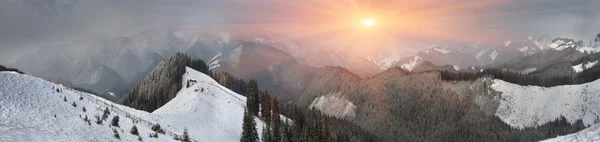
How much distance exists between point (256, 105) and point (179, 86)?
73.2m

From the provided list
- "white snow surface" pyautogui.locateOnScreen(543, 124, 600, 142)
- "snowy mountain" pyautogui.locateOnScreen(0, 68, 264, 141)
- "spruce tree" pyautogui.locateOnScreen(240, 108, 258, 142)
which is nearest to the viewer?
"white snow surface" pyautogui.locateOnScreen(543, 124, 600, 142)

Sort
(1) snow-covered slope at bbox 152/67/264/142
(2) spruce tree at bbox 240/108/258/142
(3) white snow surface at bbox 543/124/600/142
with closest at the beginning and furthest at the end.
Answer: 1. (3) white snow surface at bbox 543/124/600/142
2. (1) snow-covered slope at bbox 152/67/264/142
3. (2) spruce tree at bbox 240/108/258/142

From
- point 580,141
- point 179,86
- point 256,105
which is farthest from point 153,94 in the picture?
point 580,141

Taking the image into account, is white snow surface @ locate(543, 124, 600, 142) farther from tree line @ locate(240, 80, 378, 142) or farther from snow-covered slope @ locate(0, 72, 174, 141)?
tree line @ locate(240, 80, 378, 142)

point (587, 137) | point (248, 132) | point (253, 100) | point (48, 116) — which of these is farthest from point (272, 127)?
point (587, 137)

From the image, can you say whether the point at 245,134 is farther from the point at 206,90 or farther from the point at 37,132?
the point at 37,132

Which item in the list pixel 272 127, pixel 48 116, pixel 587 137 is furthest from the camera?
pixel 272 127

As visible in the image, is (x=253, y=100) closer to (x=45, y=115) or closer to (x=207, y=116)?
(x=207, y=116)

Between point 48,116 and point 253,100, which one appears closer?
point 48,116

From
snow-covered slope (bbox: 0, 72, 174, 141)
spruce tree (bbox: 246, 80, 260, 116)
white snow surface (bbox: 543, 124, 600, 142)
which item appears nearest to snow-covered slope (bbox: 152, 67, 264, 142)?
spruce tree (bbox: 246, 80, 260, 116)

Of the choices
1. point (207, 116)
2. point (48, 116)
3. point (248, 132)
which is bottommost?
point (248, 132)

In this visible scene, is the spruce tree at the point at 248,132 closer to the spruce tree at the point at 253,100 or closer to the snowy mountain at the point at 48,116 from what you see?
the snowy mountain at the point at 48,116

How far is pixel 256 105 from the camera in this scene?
129 m

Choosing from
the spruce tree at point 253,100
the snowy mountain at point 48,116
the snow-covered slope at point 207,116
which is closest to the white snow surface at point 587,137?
the snowy mountain at point 48,116
